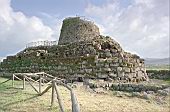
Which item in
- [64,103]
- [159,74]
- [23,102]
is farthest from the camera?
[159,74]

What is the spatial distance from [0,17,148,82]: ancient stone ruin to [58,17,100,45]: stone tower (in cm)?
427

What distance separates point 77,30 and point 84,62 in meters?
10.4

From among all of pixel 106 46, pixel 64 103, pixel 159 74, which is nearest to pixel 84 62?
pixel 106 46

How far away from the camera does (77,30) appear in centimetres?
3103

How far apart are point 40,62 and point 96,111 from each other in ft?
46.5

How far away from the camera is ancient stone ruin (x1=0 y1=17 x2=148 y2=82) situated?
20453 millimetres

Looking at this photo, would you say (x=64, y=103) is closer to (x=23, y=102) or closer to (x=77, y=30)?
(x=23, y=102)

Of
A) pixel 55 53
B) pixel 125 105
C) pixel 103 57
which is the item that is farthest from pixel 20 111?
pixel 55 53

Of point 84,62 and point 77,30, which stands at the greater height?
point 77,30

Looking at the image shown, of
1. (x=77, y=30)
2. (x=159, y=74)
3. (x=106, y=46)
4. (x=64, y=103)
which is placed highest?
(x=77, y=30)

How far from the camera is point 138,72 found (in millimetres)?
22188

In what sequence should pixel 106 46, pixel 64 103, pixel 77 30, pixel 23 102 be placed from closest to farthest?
1. pixel 23 102
2. pixel 64 103
3. pixel 106 46
4. pixel 77 30

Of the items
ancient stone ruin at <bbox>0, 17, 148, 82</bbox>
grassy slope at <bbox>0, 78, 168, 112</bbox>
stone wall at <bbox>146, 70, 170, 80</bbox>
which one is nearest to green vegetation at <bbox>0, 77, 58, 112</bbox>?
grassy slope at <bbox>0, 78, 168, 112</bbox>

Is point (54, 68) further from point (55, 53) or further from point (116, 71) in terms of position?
point (116, 71)
